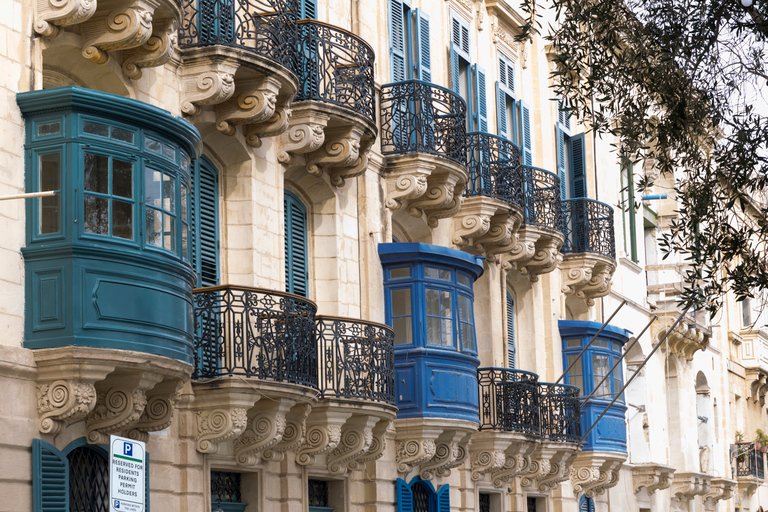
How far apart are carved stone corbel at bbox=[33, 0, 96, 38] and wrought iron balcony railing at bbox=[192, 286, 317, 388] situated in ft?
12.1

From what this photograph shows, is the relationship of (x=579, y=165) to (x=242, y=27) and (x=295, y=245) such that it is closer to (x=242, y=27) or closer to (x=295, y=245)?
(x=295, y=245)

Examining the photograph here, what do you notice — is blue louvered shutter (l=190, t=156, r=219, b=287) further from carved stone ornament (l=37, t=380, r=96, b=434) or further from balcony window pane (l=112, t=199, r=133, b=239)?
carved stone ornament (l=37, t=380, r=96, b=434)

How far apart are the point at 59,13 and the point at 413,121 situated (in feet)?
30.0

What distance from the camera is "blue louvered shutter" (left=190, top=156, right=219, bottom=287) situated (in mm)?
17172

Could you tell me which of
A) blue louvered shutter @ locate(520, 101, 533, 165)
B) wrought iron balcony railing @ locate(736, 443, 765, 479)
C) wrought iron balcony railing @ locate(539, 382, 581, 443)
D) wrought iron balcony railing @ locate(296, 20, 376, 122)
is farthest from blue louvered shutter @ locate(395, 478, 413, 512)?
wrought iron balcony railing @ locate(736, 443, 765, 479)

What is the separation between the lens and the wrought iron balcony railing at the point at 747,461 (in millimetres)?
44781

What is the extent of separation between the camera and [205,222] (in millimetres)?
17516

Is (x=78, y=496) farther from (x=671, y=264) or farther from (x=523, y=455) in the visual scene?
(x=671, y=264)

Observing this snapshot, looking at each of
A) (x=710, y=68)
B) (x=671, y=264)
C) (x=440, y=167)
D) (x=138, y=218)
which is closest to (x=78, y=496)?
(x=138, y=218)

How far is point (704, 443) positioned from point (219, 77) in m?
29.1

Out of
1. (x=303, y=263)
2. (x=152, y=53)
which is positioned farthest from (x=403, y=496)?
(x=152, y=53)

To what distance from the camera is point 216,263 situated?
17641mm

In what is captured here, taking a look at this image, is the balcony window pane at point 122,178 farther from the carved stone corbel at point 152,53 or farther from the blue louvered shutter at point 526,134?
the blue louvered shutter at point 526,134

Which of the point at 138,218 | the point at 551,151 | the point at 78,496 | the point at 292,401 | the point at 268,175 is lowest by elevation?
the point at 78,496
